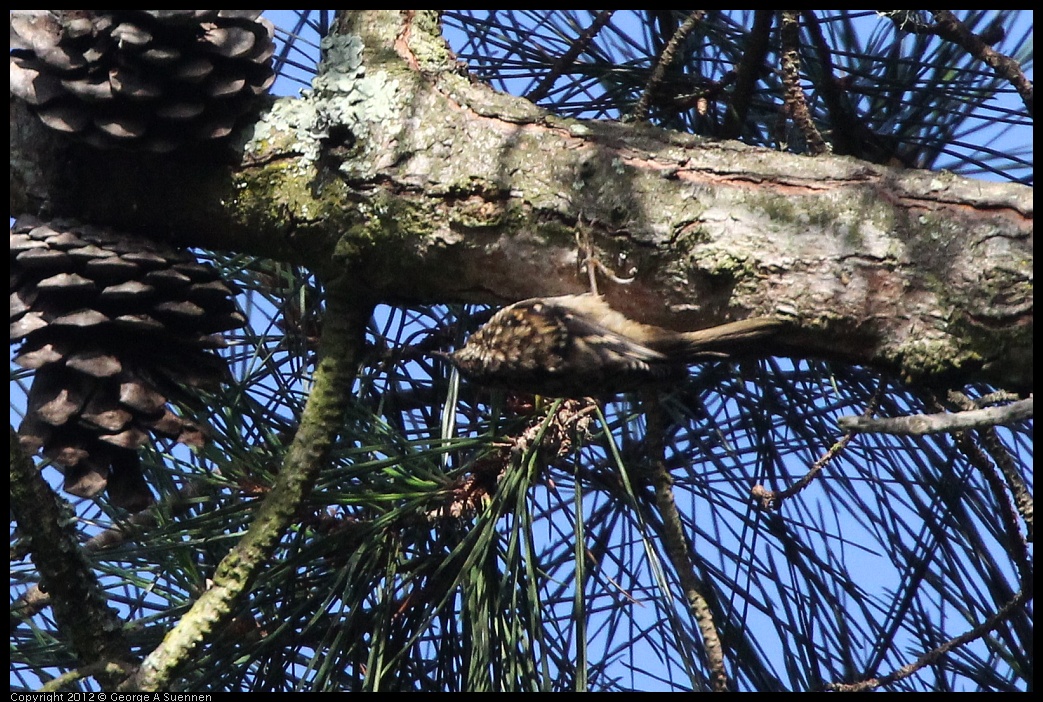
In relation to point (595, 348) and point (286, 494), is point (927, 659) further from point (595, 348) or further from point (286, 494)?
point (286, 494)

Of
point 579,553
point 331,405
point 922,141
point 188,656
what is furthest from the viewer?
point 922,141

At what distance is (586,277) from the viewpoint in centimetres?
144

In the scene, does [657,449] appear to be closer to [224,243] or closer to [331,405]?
[331,405]

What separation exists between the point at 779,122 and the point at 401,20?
0.70m

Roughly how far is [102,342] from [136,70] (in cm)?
38

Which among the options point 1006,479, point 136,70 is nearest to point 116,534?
point 136,70

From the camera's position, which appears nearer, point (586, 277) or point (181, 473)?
point (586, 277)

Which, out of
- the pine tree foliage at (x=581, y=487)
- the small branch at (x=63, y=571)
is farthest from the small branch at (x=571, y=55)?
the small branch at (x=63, y=571)

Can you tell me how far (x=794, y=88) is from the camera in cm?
158

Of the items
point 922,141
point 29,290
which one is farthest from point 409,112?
point 922,141

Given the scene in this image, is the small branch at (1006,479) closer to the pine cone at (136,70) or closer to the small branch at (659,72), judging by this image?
the small branch at (659,72)

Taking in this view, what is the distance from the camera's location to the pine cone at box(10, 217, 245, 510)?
4.71ft

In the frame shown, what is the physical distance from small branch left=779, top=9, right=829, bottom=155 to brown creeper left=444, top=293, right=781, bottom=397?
0.31 meters

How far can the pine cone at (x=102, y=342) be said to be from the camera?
1436 millimetres
